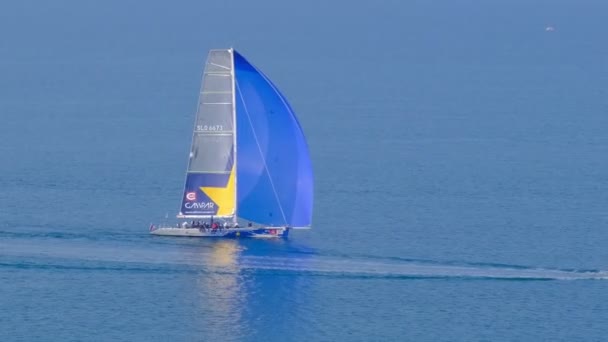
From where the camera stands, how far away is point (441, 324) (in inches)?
3472

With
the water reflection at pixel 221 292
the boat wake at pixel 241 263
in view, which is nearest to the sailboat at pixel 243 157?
the water reflection at pixel 221 292

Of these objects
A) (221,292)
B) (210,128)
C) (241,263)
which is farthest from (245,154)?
(221,292)

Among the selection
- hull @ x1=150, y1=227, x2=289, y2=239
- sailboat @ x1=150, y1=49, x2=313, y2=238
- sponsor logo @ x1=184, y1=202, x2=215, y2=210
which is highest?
sailboat @ x1=150, y1=49, x2=313, y2=238

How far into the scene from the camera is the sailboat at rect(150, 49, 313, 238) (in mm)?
104188

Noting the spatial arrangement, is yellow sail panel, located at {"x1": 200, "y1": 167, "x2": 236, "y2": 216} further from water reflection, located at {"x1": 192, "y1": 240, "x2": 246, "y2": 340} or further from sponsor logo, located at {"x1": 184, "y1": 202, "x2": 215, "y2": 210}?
water reflection, located at {"x1": 192, "y1": 240, "x2": 246, "y2": 340}

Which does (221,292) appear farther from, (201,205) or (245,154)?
(245,154)

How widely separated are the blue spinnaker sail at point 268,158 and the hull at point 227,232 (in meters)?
0.92

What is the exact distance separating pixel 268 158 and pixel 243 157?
1598 mm

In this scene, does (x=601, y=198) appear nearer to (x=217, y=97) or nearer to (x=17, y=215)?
(x=217, y=97)

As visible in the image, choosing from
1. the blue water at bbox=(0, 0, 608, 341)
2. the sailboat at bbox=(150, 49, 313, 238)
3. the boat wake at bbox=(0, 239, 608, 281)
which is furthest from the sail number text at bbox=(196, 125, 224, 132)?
the boat wake at bbox=(0, 239, 608, 281)

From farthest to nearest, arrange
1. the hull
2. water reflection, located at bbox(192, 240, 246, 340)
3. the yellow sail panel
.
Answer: the yellow sail panel < the hull < water reflection, located at bbox(192, 240, 246, 340)

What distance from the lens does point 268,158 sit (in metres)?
105

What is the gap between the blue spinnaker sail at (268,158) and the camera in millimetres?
104312

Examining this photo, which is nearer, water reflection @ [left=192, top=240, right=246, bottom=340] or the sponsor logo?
water reflection @ [left=192, top=240, right=246, bottom=340]
